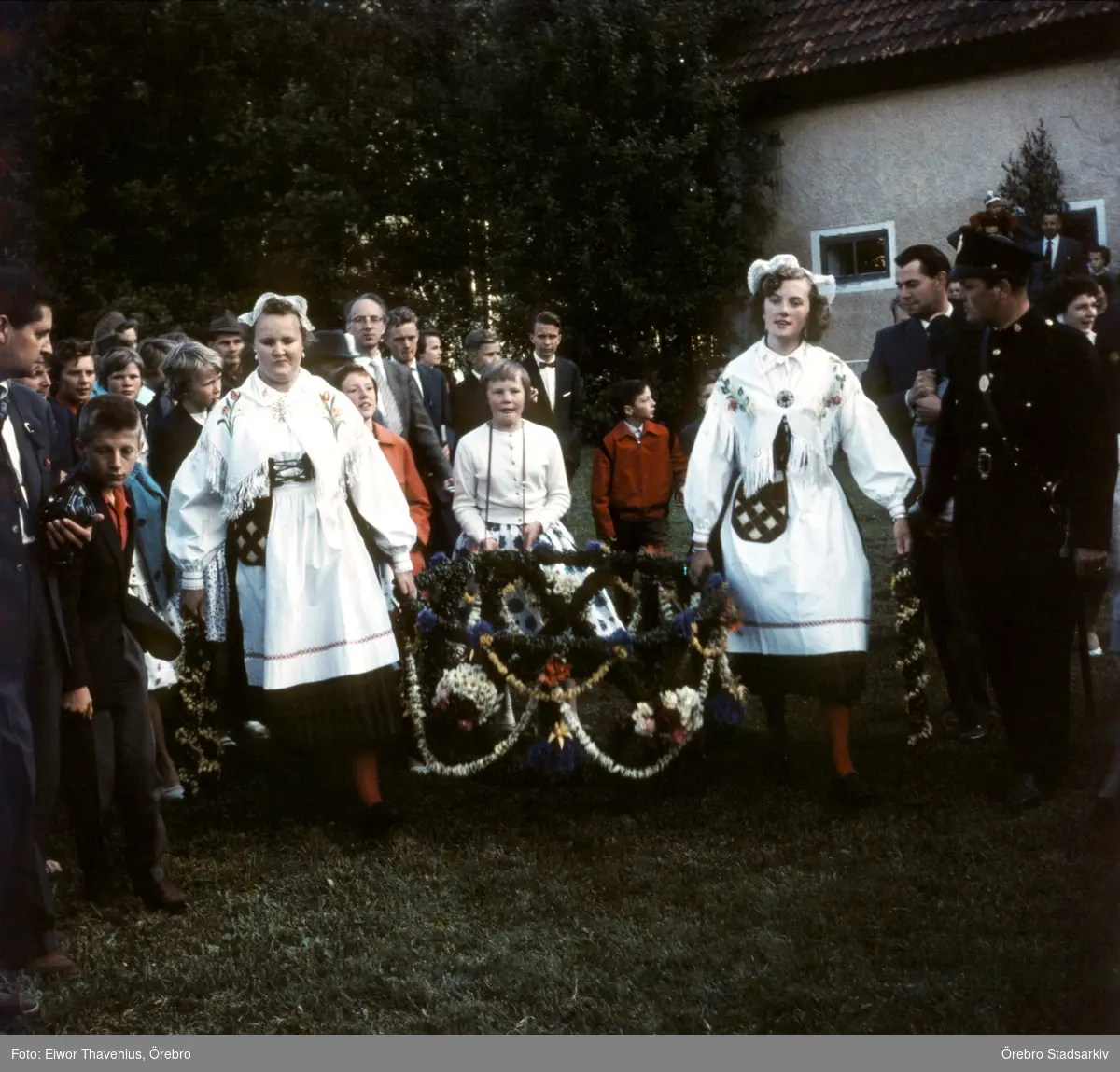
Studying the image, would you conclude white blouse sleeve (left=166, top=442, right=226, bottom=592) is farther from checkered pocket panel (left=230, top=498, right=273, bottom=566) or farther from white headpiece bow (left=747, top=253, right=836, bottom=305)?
white headpiece bow (left=747, top=253, right=836, bottom=305)

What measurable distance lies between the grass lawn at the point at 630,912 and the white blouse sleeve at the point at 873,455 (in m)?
1.12

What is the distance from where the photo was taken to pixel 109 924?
4539mm

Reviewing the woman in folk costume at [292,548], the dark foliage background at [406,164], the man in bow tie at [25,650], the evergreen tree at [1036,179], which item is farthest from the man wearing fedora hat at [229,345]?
the evergreen tree at [1036,179]

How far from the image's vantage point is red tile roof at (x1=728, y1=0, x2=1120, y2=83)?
53.0 ft

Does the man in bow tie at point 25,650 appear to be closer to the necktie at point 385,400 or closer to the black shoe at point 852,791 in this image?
the black shoe at point 852,791

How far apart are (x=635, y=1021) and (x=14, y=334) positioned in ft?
7.63

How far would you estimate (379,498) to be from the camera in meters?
5.67

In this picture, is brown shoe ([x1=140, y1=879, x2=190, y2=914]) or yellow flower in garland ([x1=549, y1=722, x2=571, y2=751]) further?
yellow flower in garland ([x1=549, y1=722, x2=571, y2=751])

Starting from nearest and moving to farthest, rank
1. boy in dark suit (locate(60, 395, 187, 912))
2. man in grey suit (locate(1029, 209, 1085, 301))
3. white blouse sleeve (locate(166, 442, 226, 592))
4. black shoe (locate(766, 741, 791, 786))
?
boy in dark suit (locate(60, 395, 187, 912)), white blouse sleeve (locate(166, 442, 226, 592)), black shoe (locate(766, 741, 791, 786)), man in grey suit (locate(1029, 209, 1085, 301))

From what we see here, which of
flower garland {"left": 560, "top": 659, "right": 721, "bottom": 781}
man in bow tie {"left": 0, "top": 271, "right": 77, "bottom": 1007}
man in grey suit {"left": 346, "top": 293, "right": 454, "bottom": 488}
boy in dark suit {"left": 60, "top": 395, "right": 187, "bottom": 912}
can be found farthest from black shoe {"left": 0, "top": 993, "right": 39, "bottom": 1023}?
man in grey suit {"left": 346, "top": 293, "right": 454, "bottom": 488}

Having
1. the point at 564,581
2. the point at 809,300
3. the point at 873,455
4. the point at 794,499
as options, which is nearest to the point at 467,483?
the point at 564,581

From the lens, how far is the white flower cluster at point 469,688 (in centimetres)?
562

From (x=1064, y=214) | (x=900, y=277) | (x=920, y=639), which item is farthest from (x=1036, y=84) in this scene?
(x=920, y=639)

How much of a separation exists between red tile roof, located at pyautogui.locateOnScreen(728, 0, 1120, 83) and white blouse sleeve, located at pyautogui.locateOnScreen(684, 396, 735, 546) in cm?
1203
